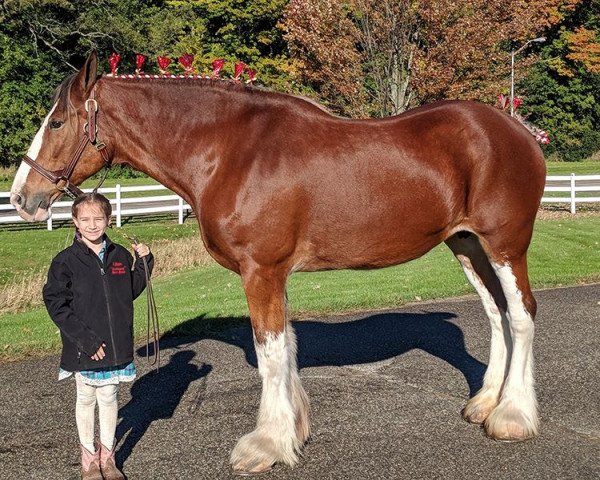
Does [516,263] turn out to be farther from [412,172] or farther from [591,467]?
[591,467]

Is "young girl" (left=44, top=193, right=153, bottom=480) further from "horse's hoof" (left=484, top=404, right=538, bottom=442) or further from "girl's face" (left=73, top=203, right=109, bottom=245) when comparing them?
"horse's hoof" (left=484, top=404, right=538, bottom=442)

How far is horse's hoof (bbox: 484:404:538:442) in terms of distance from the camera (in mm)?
5590

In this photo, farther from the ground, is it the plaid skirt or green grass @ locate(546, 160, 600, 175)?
the plaid skirt

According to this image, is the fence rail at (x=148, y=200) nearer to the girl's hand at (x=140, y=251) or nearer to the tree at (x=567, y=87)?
the girl's hand at (x=140, y=251)

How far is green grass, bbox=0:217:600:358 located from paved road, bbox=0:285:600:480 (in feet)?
2.55

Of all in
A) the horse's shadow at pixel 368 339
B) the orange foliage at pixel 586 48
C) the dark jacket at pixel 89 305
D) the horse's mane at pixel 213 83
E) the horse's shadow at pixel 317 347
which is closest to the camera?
the dark jacket at pixel 89 305

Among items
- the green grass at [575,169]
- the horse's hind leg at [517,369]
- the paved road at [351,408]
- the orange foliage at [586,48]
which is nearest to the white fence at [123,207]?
the paved road at [351,408]

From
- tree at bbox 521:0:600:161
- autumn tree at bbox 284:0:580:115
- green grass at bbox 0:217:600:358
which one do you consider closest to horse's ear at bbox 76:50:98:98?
green grass at bbox 0:217:600:358

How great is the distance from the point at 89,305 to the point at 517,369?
9.66 ft

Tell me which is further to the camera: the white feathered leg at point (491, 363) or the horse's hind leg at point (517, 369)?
the white feathered leg at point (491, 363)

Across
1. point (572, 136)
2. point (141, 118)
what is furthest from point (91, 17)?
point (141, 118)

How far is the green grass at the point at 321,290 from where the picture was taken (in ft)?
30.4

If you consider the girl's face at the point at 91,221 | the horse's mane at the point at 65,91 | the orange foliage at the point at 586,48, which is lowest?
the orange foliage at the point at 586,48

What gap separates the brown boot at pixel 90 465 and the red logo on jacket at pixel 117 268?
1056 mm
